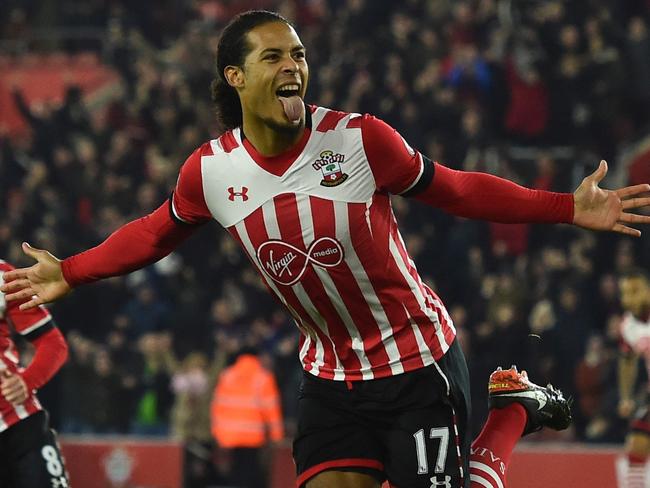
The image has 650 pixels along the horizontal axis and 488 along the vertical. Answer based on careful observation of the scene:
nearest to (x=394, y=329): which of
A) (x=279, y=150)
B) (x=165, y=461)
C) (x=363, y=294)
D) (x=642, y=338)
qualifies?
(x=363, y=294)

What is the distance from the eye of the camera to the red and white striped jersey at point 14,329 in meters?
6.89

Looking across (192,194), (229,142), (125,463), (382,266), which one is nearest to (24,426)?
(192,194)

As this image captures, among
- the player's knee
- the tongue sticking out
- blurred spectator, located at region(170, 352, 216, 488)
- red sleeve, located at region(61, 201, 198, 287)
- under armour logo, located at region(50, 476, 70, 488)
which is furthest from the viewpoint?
blurred spectator, located at region(170, 352, 216, 488)

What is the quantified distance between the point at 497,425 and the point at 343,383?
0.94m

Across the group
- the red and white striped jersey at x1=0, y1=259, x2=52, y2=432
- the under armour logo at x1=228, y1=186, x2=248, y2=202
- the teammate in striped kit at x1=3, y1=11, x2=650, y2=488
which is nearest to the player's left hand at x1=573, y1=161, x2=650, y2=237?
the teammate in striped kit at x1=3, y1=11, x2=650, y2=488

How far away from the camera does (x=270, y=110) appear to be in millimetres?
4992

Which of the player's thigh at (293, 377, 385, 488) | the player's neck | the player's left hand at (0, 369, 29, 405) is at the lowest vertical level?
the player's thigh at (293, 377, 385, 488)

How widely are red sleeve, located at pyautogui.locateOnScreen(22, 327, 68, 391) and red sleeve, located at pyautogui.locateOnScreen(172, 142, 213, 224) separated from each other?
198 centimetres

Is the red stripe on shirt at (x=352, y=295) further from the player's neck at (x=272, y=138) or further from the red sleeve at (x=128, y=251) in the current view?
the red sleeve at (x=128, y=251)

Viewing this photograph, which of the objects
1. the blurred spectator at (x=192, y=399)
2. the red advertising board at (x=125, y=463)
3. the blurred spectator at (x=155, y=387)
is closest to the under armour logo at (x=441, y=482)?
the red advertising board at (x=125, y=463)

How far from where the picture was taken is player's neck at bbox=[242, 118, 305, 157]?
198 inches

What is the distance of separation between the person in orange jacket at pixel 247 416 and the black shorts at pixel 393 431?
6539 millimetres

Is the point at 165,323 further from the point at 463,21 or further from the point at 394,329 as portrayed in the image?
the point at 394,329

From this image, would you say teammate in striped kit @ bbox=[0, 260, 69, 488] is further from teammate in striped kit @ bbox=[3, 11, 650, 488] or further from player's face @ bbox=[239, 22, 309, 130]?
player's face @ bbox=[239, 22, 309, 130]
